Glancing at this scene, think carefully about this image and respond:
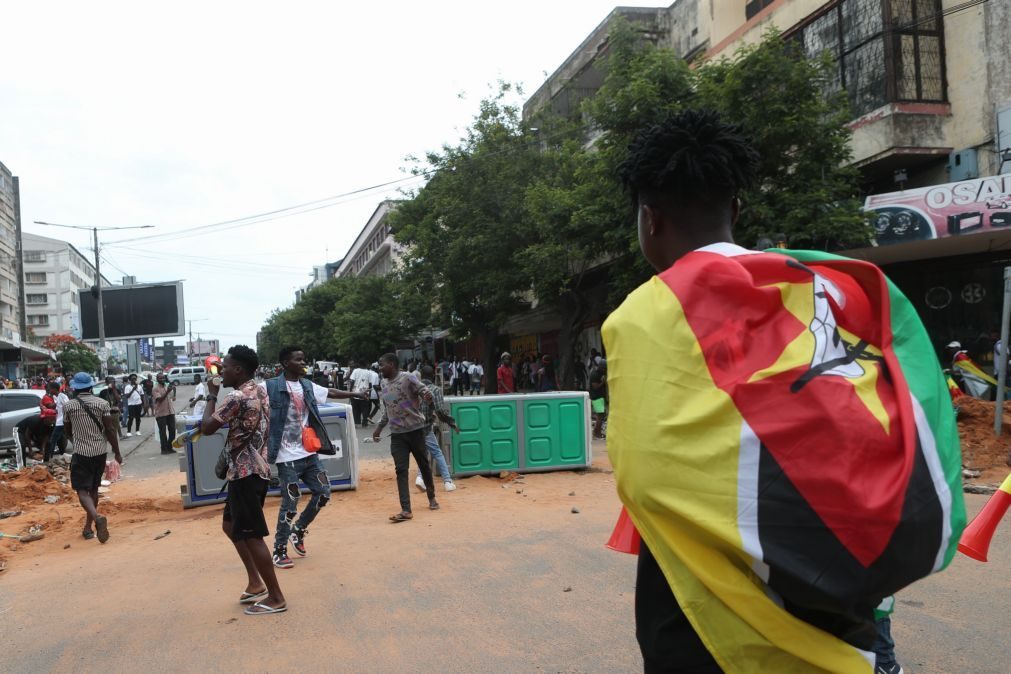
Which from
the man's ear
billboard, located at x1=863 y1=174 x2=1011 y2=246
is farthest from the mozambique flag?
billboard, located at x1=863 y1=174 x2=1011 y2=246

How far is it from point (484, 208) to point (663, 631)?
21850 mm

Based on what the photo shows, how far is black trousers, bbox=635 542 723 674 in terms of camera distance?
1524mm

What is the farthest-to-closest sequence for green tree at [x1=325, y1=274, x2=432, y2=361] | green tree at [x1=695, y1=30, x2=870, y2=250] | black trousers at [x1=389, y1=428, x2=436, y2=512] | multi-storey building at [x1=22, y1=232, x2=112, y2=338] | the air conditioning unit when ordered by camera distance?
multi-storey building at [x1=22, y1=232, x2=112, y2=338] < green tree at [x1=325, y1=274, x2=432, y2=361] < the air conditioning unit < green tree at [x1=695, y1=30, x2=870, y2=250] < black trousers at [x1=389, y1=428, x2=436, y2=512]

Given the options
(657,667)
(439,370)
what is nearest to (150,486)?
(657,667)

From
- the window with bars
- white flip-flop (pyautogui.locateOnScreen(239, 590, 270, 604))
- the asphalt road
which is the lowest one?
the asphalt road

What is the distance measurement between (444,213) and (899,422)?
2281 centimetres

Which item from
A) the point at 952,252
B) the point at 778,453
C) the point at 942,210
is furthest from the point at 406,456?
the point at 952,252

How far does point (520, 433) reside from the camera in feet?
34.5

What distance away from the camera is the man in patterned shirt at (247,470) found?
490 cm

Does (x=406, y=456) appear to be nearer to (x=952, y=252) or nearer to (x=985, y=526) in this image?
(x=985, y=526)

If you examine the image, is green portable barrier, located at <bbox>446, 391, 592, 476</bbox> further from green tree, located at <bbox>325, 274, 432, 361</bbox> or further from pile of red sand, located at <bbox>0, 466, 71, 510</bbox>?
green tree, located at <bbox>325, 274, 432, 361</bbox>

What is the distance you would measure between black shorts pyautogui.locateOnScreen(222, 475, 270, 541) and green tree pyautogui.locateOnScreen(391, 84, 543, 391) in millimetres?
16415

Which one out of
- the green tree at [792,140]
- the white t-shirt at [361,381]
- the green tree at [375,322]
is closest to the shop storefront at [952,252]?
the green tree at [792,140]

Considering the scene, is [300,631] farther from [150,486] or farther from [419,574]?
[150,486]
